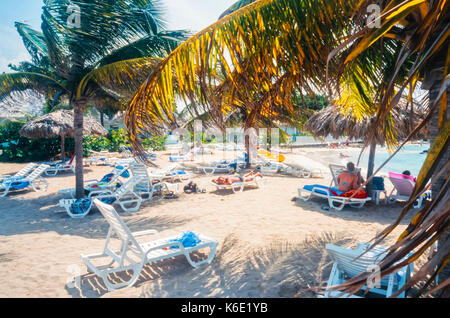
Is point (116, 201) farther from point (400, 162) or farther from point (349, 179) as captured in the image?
point (400, 162)

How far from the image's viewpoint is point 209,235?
5133mm

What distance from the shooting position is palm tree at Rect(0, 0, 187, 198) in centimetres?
612

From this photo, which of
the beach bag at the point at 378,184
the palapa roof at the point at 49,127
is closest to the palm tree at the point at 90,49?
the palapa roof at the point at 49,127

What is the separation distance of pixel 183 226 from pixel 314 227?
2721 millimetres

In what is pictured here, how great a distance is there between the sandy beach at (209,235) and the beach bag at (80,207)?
0.25 m

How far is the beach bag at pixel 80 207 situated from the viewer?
6504 millimetres

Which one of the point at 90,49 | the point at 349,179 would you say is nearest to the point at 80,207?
the point at 90,49

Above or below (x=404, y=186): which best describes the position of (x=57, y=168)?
below

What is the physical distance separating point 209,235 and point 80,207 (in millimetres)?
3550

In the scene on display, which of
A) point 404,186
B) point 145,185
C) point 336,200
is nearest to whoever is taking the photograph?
point 336,200

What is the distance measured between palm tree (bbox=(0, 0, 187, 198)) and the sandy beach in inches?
102

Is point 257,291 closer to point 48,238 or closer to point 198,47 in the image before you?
point 198,47

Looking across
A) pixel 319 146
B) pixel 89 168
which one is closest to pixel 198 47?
pixel 89 168

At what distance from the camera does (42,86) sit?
25.9 feet
